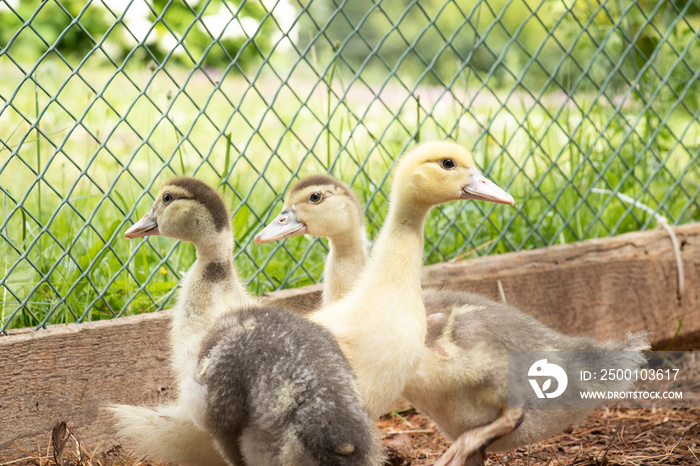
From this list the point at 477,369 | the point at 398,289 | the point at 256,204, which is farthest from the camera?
the point at 256,204

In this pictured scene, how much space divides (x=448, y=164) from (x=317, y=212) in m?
0.62

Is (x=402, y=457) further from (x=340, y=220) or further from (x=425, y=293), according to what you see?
(x=340, y=220)

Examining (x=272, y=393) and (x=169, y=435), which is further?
(x=169, y=435)

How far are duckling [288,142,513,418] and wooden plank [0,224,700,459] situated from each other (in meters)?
0.87

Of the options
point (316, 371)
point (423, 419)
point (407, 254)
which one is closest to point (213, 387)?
point (316, 371)

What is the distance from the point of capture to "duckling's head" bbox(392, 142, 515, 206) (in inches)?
113

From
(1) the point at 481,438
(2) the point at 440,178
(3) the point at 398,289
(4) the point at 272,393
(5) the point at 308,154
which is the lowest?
(1) the point at 481,438

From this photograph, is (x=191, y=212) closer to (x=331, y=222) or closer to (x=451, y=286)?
(x=331, y=222)

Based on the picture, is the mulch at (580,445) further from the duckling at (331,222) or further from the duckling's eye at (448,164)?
the duckling's eye at (448,164)

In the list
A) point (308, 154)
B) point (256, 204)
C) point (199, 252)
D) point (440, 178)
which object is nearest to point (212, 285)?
point (199, 252)

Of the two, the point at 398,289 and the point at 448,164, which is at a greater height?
the point at 448,164

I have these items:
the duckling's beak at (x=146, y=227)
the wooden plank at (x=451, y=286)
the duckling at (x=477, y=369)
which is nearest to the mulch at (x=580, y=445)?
the wooden plank at (x=451, y=286)

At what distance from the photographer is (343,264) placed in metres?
3.34

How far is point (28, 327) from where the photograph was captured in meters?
3.25
